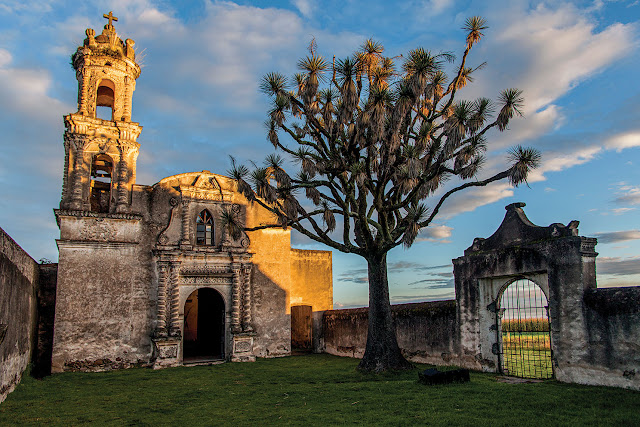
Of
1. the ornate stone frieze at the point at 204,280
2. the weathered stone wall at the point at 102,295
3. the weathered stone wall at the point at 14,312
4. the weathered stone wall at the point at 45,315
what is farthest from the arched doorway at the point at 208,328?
the weathered stone wall at the point at 14,312

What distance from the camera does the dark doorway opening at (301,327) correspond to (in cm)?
2127

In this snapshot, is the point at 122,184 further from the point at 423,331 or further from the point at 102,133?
the point at 423,331

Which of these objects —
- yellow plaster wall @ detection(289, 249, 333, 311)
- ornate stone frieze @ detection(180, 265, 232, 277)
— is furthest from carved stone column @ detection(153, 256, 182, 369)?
yellow plaster wall @ detection(289, 249, 333, 311)

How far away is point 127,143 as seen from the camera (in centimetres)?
1738

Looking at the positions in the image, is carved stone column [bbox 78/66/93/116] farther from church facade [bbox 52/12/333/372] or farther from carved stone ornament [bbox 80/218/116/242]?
carved stone ornament [bbox 80/218/116/242]

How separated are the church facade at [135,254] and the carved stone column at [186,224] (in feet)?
0.13

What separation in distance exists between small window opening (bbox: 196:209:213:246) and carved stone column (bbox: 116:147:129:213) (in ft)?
9.16

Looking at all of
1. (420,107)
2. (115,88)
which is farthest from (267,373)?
(115,88)

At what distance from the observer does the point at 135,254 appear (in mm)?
16672

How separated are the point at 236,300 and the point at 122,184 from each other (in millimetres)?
6111

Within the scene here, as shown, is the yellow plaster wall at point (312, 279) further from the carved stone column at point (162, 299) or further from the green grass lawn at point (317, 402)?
the green grass lawn at point (317, 402)

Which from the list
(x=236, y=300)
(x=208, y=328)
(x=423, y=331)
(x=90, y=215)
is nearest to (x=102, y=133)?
(x=90, y=215)

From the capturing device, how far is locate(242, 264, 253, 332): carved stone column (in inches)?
710

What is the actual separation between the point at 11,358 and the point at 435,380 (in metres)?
9.25
